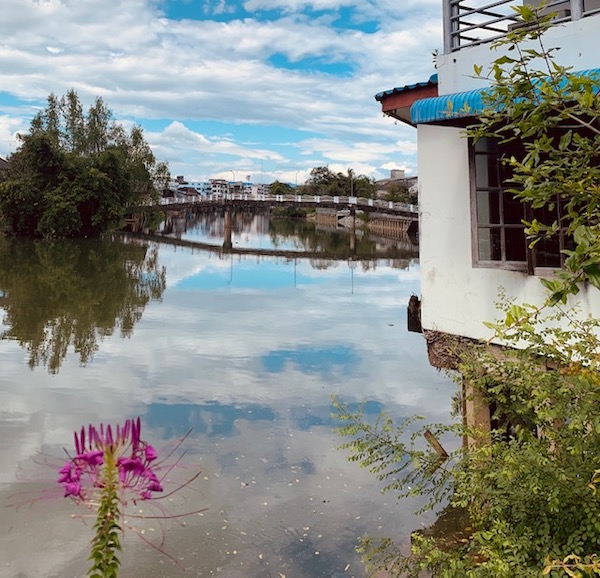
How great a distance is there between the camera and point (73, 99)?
131 ft

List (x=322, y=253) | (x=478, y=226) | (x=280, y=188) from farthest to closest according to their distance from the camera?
(x=280, y=188) → (x=322, y=253) → (x=478, y=226)

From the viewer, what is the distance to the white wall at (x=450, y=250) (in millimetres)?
4273

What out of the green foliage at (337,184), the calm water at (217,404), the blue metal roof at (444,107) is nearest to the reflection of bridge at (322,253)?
the calm water at (217,404)

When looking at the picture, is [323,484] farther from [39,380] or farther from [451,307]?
[39,380]

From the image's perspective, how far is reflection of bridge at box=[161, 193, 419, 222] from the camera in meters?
35.7

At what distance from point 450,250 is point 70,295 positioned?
12.9 meters

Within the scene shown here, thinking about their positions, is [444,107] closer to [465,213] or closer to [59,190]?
[465,213]

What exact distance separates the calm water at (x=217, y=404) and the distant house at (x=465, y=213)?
199 cm

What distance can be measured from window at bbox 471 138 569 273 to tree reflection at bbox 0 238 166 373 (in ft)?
22.4

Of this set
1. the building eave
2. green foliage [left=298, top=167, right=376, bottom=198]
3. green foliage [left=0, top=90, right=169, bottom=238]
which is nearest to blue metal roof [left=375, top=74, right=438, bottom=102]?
the building eave

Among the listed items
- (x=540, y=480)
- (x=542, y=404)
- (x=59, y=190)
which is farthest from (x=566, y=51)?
(x=59, y=190)

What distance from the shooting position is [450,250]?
178 inches

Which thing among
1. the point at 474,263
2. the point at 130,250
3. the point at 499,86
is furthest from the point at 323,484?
the point at 130,250

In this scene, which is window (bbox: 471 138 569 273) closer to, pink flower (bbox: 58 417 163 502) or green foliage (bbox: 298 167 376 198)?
pink flower (bbox: 58 417 163 502)
